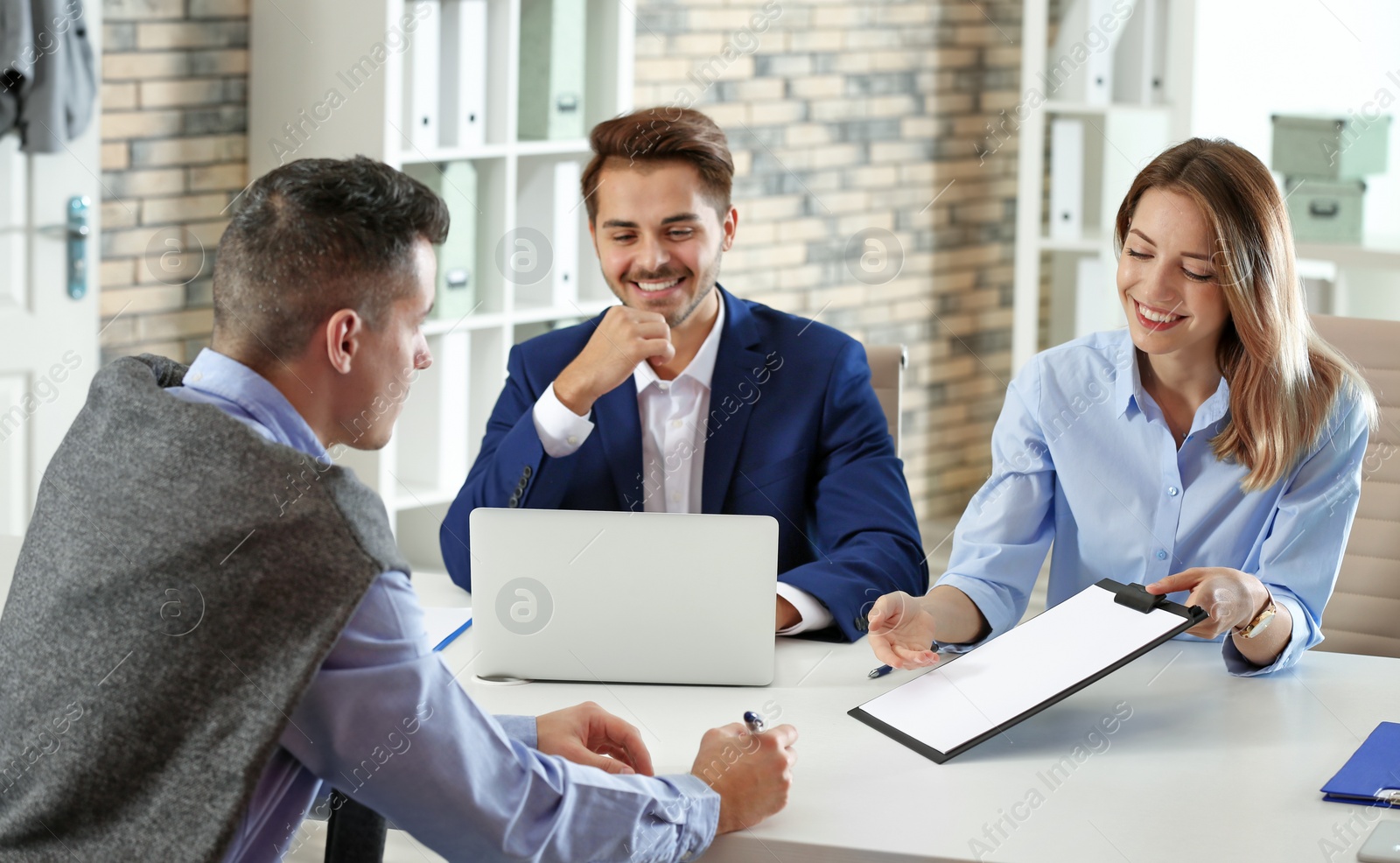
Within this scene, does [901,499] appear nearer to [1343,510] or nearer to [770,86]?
[1343,510]

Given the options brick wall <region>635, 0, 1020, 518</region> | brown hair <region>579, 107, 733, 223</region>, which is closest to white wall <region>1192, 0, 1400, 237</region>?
brick wall <region>635, 0, 1020, 518</region>

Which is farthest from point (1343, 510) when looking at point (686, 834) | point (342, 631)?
point (342, 631)

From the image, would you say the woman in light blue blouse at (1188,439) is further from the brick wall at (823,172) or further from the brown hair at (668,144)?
the brick wall at (823,172)

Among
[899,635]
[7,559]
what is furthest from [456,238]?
[899,635]

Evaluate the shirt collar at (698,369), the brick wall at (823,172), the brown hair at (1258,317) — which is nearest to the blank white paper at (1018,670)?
the brown hair at (1258,317)

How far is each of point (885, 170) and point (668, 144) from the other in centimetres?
303

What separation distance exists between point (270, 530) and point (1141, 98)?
380 centimetres

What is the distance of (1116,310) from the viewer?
15.0 ft

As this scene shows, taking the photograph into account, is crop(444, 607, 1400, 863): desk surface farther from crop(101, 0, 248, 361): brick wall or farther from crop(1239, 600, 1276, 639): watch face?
crop(101, 0, 248, 361): brick wall

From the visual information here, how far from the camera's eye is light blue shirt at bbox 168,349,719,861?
1211 mm

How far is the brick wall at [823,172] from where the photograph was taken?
361 cm

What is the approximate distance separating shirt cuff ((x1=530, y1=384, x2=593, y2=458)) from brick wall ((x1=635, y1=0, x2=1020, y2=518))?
255 cm

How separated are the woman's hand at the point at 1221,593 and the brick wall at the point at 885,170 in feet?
10.2

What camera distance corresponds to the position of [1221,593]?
1709 millimetres
